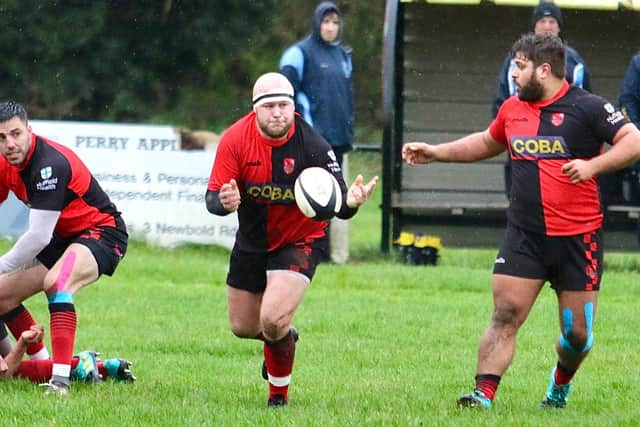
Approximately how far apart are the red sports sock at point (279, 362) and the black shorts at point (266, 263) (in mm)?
405

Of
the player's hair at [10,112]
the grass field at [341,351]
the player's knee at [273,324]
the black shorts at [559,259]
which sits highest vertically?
the player's hair at [10,112]

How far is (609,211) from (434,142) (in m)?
2.23

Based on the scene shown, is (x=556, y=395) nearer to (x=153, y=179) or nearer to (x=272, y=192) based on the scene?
(x=272, y=192)

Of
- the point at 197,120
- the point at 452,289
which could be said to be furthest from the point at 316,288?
the point at 197,120

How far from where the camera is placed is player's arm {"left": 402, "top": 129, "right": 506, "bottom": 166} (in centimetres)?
823

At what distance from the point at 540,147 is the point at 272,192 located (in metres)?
1.54

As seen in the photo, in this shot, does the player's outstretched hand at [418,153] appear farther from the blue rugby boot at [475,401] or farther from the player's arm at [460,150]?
the blue rugby boot at [475,401]

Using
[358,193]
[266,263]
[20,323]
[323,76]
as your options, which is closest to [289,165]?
[358,193]

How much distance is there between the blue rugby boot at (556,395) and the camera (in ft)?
26.7

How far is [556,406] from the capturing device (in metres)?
8.16

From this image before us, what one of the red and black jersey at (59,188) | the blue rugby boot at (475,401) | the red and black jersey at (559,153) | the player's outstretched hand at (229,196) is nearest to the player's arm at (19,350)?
the red and black jersey at (59,188)

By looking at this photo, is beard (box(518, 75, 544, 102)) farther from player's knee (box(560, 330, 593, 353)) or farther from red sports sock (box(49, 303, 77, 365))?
red sports sock (box(49, 303, 77, 365))

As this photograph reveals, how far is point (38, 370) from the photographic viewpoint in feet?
28.9

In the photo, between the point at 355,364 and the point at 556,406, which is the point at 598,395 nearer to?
the point at 556,406
